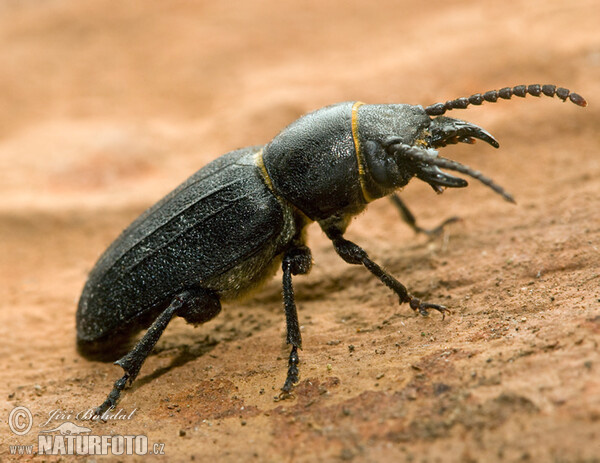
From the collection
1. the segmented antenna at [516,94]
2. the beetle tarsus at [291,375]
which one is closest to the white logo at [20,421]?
the beetle tarsus at [291,375]

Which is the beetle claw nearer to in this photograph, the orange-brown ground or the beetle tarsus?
the orange-brown ground

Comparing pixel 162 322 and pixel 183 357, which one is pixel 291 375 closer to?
pixel 162 322

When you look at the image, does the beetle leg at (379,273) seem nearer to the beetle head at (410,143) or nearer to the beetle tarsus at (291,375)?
the beetle head at (410,143)

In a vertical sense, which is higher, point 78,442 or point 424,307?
point 424,307

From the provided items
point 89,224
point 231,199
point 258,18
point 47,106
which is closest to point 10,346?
point 89,224

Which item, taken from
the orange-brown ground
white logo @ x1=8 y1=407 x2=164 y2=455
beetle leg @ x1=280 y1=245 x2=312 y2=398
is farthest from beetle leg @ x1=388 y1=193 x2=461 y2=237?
white logo @ x1=8 y1=407 x2=164 y2=455

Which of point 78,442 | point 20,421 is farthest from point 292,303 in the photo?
point 20,421
